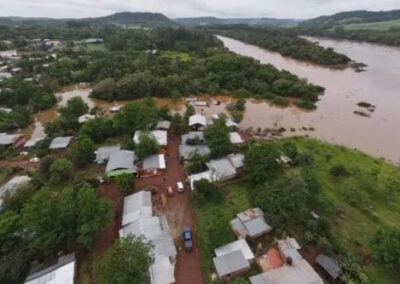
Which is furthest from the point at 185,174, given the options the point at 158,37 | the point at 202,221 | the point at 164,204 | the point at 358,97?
the point at 158,37

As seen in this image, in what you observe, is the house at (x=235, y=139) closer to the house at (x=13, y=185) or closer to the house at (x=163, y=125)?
the house at (x=163, y=125)

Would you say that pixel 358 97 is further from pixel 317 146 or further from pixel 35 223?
pixel 35 223

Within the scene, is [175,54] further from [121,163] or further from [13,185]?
[13,185]

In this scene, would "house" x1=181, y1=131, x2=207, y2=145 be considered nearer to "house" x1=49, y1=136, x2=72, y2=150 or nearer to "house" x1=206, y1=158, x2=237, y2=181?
"house" x1=206, y1=158, x2=237, y2=181

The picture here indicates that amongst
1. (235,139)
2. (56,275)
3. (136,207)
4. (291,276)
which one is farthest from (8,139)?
(291,276)

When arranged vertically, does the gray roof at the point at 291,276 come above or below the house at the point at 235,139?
above

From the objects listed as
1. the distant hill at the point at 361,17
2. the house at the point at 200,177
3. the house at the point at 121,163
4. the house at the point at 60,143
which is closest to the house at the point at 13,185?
the house at the point at 60,143

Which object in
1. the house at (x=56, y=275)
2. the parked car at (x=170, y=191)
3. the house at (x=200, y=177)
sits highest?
the house at (x=56, y=275)
